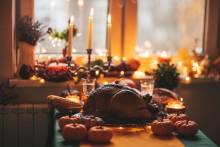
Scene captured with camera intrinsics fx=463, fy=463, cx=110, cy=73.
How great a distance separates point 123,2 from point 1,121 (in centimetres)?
119

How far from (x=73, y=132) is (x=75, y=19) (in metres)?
1.54

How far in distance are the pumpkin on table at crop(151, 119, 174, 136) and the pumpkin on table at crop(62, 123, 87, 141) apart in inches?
12.4

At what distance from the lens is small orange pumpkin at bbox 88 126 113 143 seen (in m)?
1.88

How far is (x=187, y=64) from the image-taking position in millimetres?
3373

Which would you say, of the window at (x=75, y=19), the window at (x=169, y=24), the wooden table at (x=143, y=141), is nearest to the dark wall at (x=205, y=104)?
the window at (x=169, y=24)

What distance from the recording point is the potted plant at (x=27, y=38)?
3039mm

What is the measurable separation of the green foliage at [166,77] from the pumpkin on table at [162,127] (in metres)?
0.98

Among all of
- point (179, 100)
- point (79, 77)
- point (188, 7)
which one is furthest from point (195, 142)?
point (188, 7)

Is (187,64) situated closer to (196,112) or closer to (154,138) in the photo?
(196,112)

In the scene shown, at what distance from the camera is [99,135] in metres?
1.88

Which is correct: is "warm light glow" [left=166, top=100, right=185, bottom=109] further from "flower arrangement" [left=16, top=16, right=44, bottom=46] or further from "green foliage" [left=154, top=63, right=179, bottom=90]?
"flower arrangement" [left=16, top=16, right=44, bottom=46]

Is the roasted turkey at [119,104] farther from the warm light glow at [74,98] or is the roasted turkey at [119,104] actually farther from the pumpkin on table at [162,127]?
the warm light glow at [74,98]

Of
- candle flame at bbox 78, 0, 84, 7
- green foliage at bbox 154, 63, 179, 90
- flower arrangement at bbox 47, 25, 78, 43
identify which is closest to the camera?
green foliage at bbox 154, 63, 179, 90

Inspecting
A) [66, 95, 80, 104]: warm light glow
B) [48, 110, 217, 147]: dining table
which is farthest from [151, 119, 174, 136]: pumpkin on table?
[66, 95, 80, 104]: warm light glow
